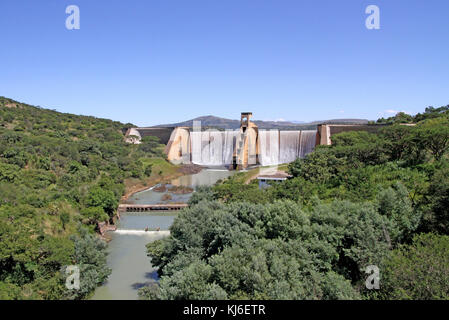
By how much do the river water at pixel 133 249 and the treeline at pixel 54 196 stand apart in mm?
1078

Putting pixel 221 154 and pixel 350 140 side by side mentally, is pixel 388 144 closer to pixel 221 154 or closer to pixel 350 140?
pixel 350 140

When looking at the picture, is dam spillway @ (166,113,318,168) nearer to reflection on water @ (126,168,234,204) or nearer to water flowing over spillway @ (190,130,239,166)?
water flowing over spillway @ (190,130,239,166)

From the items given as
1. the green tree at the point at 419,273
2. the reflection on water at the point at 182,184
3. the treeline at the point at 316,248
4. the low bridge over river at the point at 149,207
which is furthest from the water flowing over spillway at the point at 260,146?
the green tree at the point at 419,273

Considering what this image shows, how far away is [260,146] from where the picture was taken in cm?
4403

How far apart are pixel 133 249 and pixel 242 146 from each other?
25706 millimetres

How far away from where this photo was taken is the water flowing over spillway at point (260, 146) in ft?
138

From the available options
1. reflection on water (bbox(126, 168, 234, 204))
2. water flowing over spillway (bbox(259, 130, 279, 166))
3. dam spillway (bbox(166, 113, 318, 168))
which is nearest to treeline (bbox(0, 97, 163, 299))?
reflection on water (bbox(126, 168, 234, 204))

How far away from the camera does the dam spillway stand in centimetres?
4209

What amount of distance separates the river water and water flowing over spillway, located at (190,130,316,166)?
14.7 metres

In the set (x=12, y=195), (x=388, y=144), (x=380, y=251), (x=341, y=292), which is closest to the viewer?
(x=341, y=292)

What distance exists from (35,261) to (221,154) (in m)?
34.3

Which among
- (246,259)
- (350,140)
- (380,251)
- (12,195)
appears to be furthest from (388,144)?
(12,195)

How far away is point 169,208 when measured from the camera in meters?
27.2

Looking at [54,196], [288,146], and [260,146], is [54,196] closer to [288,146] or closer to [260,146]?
[260,146]
